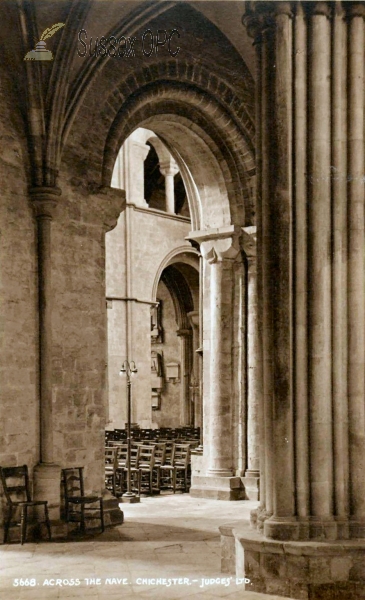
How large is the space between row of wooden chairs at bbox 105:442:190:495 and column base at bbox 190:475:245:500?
70 cm

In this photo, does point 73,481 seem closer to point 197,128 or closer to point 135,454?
point 135,454

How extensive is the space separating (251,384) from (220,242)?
2244mm

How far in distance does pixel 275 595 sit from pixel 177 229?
1931 cm

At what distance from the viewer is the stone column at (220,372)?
1273 centimetres

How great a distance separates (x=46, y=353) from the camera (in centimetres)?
988

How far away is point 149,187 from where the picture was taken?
29219mm

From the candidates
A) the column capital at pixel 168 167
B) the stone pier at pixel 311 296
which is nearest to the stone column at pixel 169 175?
the column capital at pixel 168 167

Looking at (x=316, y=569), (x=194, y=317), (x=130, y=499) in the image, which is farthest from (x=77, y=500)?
(x=194, y=317)

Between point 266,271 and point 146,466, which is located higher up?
point 266,271

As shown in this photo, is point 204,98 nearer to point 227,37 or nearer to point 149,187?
point 227,37

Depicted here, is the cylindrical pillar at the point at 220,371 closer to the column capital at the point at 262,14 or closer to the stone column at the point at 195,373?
the column capital at the point at 262,14

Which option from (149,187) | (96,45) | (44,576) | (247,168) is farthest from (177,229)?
(44,576)

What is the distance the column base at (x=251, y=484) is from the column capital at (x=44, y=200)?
5032mm

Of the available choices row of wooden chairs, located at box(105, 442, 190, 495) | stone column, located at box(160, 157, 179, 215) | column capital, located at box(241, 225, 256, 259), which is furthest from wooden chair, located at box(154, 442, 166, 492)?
stone column, located at box(160, 157, 179, 215)
